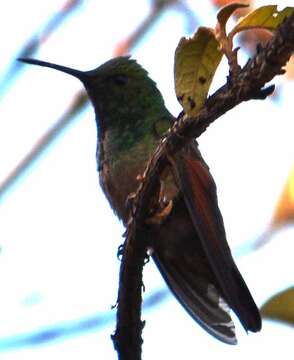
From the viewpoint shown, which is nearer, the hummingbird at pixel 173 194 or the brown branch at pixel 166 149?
the brown branch at pixel 166 149

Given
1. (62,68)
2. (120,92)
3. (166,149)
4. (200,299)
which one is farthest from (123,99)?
(166,149)

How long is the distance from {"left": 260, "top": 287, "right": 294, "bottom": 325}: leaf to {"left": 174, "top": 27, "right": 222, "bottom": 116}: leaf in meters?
0.67

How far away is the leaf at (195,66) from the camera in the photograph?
8.55ft

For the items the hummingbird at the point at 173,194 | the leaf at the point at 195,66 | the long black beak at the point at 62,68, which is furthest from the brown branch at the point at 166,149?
the long black beak at the point at 62,68

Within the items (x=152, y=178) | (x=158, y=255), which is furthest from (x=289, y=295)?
(x=158, y=255)

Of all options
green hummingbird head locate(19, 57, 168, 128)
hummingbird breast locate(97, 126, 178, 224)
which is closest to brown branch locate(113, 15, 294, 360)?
hummingbird breast locate(97, 126, 178, 224)

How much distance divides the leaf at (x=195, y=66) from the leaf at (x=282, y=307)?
0.67m

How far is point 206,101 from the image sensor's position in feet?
8.44

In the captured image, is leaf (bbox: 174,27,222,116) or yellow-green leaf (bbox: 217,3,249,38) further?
leaf (bbox: 174,27,222,116)

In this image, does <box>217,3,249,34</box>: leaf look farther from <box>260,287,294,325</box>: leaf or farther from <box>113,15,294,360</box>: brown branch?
<box>260,287,294,325</box>: leaf

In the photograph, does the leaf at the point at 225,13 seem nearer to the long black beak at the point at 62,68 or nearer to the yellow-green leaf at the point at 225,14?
the yellow-green leaf at the point at 225,14

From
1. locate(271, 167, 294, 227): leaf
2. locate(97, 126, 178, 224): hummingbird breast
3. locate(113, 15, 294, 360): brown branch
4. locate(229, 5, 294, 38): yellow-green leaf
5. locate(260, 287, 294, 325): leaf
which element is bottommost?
locate(260, 287, 294, 325): leaf

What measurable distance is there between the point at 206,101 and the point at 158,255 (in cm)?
248

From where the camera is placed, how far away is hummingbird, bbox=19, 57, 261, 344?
418cm
